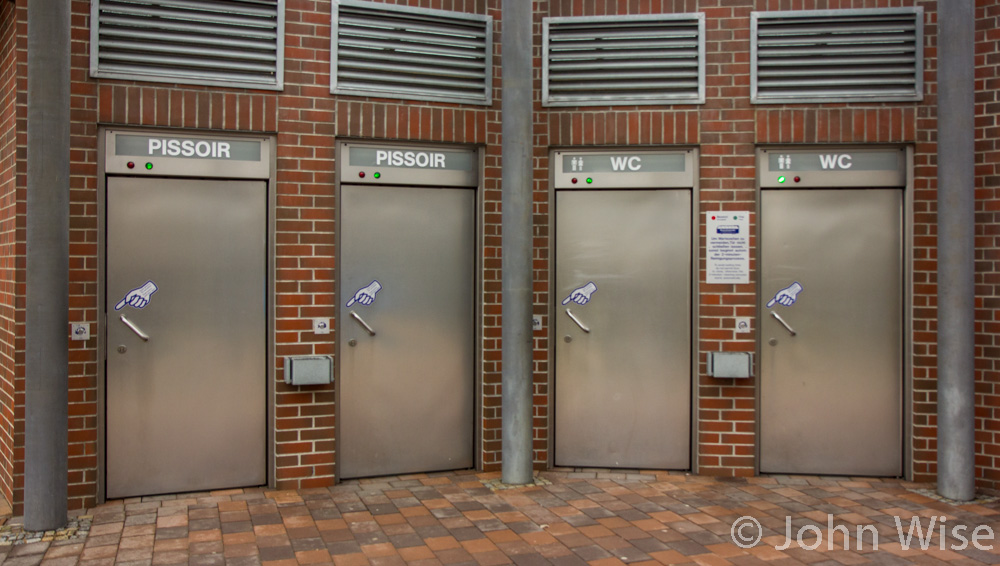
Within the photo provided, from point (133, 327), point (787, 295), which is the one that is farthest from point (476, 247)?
point (133, 327)

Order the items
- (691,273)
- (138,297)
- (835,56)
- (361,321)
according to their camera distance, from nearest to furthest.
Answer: (138,297), (361,321), (835,56), (691,273)

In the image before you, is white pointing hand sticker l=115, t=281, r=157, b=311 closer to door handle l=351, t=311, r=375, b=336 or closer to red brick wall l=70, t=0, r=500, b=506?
red brick wall l=70, t=0, r=500, b=506

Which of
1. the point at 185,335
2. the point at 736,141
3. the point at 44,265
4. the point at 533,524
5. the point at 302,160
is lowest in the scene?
the point at 533,524

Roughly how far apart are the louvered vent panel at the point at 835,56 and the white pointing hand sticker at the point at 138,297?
4.64m

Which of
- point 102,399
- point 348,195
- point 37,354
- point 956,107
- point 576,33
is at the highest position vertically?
point 576,33

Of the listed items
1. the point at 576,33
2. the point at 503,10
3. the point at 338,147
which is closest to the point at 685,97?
the point at 576,33

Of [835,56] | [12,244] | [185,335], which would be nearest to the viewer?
[12,244]

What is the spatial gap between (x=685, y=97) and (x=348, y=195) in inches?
106

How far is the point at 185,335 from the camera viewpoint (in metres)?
5.96

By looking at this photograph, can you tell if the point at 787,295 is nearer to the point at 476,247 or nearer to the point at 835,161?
the point at 835,161

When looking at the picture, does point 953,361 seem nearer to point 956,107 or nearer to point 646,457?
point 956,107

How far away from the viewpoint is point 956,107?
585cm

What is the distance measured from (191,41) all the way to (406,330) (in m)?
2.57

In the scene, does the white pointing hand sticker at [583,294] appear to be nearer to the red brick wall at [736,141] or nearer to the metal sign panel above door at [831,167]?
the red brick wall at [736,141]
